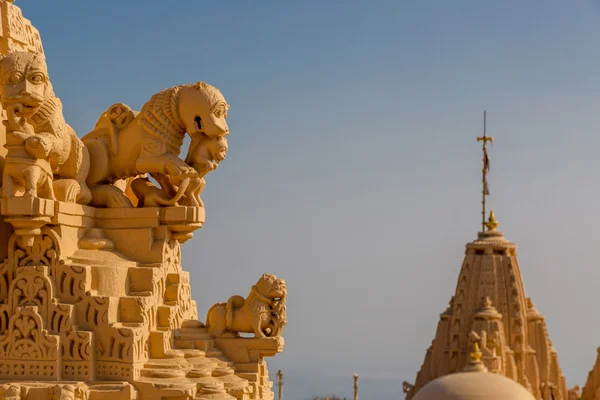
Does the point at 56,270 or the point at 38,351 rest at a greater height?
the point at 56,270

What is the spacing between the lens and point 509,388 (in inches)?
1965

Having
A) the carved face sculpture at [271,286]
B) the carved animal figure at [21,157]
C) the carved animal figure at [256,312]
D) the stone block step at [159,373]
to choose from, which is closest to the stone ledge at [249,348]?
the carved animal figure at [256,312]

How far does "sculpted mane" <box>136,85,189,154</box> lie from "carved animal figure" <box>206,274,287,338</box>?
263 cm

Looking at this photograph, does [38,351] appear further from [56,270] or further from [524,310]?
[524,310]

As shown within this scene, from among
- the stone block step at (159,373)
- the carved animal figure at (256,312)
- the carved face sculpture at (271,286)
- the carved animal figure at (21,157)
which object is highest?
the carved animal figure at (21,157)

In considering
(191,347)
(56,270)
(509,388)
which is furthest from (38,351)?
(509,388)

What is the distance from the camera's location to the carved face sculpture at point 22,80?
1950 centimetres

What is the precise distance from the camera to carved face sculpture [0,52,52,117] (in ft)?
64.0

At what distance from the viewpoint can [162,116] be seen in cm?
2111

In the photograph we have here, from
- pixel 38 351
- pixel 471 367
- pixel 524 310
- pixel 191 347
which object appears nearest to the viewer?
pixel 38 351

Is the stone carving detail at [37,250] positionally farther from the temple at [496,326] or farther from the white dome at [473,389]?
the temple at [496,326]

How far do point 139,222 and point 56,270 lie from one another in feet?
5.94

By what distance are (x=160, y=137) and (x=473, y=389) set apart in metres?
30.7

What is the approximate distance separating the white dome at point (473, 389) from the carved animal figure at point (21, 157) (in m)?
31.6
